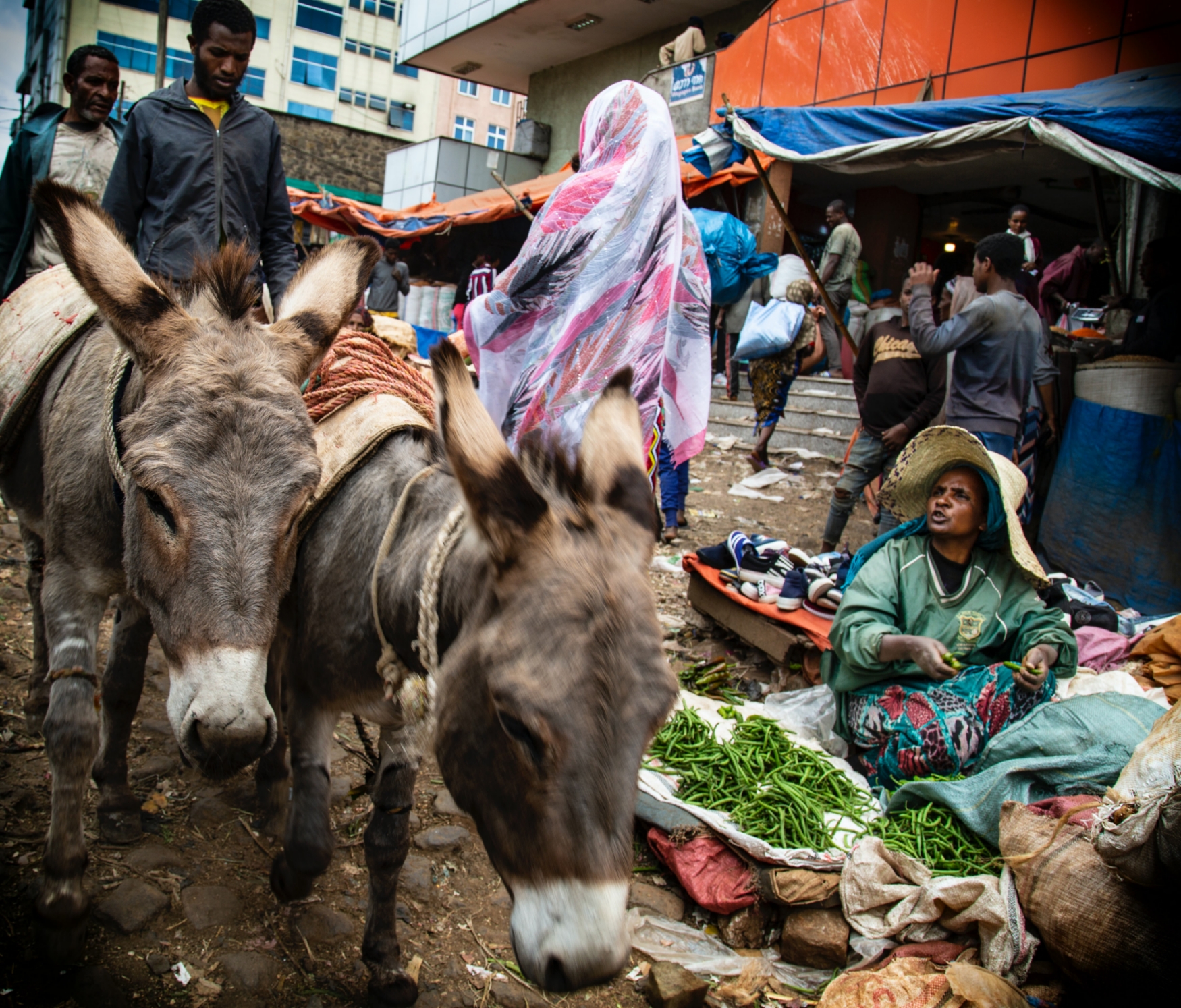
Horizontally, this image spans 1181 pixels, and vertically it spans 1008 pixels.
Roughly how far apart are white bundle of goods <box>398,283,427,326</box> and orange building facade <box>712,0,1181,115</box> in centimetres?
760

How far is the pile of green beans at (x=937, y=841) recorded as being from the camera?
117 inches

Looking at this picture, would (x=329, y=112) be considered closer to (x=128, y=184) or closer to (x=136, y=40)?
(x=136, y=40)

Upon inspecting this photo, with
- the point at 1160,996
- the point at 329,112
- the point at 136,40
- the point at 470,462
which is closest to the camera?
the point at 470,462

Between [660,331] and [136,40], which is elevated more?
[136,40]

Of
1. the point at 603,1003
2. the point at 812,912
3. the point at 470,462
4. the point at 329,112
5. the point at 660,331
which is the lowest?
the point at 603,1003

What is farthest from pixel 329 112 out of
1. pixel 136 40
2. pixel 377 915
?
pixel 377 915

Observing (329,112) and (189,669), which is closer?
(189,669)

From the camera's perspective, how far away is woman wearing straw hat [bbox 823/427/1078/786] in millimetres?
3547

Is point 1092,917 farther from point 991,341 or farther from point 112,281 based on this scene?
point 991,341

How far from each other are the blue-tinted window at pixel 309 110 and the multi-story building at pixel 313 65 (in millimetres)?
50

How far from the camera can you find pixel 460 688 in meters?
1.49

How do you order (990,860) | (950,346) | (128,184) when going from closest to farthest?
1. (990,860)
2. (128,184)
3. (950,346)

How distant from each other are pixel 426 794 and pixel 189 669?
199 cm

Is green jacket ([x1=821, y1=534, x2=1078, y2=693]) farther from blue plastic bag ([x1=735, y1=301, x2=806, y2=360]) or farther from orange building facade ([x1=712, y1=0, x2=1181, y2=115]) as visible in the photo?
orange building facade ([x1=712, y1=0, x2=1181, y2=115])
